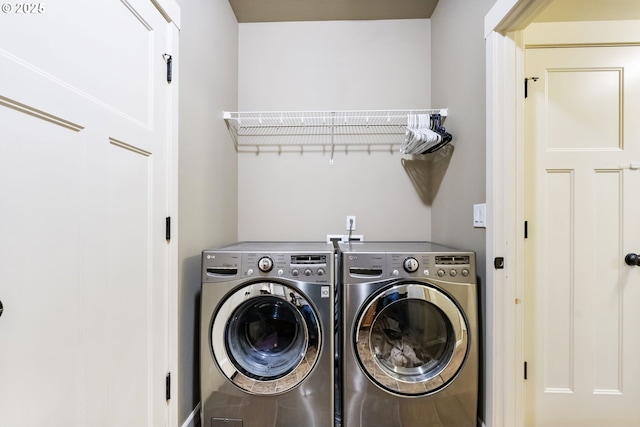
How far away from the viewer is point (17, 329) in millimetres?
661

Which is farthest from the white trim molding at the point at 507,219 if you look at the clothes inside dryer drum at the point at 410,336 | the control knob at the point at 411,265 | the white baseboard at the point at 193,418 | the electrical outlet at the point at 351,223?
the white baseboard at the point at 193,418

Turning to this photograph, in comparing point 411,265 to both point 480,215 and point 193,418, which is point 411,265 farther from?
point 193,418

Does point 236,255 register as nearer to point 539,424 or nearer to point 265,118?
point 265,118

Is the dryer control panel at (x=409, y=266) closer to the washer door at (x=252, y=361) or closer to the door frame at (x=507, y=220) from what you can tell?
the door frame at (x=507, y=220)

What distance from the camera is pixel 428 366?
138 cm

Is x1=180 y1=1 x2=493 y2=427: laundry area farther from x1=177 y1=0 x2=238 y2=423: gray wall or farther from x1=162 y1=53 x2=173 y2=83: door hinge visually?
x1=162 y1=53 x2=173 y2=83: door hinge

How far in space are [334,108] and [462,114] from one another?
949 mm

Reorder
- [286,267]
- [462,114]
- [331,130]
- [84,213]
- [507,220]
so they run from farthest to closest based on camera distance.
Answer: [331,130]
[462,114]
[286,267]
[507,220]
[84,213]

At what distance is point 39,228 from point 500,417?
1.97 m

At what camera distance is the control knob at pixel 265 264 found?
1.34m

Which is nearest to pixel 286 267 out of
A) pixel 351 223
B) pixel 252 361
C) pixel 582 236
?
pixel 252 361

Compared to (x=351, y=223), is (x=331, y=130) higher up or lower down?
higher up

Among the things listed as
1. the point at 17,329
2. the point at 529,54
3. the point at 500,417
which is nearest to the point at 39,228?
the point at 17,329

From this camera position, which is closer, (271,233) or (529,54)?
(529,54)
